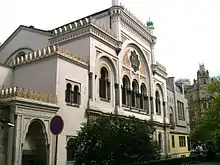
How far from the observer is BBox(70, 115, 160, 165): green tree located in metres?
16.3

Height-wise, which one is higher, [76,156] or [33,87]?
[33,87]

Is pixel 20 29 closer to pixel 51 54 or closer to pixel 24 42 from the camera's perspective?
pixel 24 42

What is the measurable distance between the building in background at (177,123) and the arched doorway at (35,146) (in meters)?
23.7

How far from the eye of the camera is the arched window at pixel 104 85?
86.4 ft

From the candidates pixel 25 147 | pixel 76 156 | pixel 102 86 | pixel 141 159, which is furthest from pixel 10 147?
pixel 102 86

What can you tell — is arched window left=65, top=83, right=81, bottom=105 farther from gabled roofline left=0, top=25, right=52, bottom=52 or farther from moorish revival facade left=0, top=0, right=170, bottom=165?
gabled roofline left=0, top=25, right=52, bottom=52

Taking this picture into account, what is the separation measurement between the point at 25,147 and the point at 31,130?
1.29 metres

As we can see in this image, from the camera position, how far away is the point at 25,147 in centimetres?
1923

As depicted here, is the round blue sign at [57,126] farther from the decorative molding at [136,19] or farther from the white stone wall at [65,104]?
the decorative molding at [136,19]

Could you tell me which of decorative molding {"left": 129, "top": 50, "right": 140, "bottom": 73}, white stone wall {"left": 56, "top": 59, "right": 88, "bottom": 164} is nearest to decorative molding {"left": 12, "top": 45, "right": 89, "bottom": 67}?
white stone wall {"left": 56, "top": 59, "right": 88, "bottom": 164}

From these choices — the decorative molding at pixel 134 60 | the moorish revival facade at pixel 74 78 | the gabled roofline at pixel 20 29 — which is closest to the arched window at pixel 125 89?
the moorish revival facade at pixel 74 78

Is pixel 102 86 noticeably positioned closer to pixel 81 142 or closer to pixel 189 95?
pixel 81 142

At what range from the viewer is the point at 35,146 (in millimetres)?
19938

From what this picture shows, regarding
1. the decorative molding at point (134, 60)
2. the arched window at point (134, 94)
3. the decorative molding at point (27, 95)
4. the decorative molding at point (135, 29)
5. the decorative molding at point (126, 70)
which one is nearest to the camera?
the decorative molding at point (27, 95)
